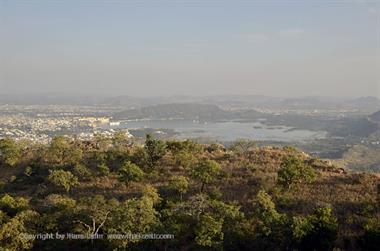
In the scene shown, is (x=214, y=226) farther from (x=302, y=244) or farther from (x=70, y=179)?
(x=70, y=179)

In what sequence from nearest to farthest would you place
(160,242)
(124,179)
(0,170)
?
1. (160,242)
2. (124,179)
3. (0,170)

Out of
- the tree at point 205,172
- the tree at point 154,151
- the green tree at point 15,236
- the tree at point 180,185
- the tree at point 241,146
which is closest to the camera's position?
the green tree at point 15,236

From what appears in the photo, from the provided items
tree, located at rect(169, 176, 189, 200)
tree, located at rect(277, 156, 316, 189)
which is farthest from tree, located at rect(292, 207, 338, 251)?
tree, located at rect(169, 176, 189, 200)

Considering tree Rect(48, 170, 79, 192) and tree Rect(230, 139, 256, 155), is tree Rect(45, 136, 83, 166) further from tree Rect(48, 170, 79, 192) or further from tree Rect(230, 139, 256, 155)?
tree Rect(230, 139, 256, 155)

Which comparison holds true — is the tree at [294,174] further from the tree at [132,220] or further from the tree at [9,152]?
the tree at [9,152]

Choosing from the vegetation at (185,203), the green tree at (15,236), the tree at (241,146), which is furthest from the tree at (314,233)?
the tree at (241,146)

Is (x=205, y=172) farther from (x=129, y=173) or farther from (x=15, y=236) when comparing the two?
(x=15, y=236)

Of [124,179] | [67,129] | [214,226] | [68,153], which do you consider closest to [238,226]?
[214,226]
